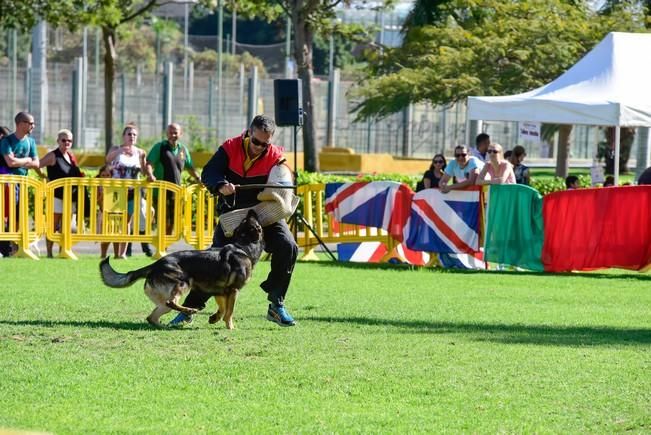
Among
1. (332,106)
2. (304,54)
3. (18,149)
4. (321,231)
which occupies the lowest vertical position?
(321,231)

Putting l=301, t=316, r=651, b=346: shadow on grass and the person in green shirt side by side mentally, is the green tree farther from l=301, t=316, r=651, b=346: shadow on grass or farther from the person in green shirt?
l=301, t=316, r=651, b=346: shadow on grass

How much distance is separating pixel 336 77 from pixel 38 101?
11.1m

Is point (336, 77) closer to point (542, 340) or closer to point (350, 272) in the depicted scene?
point (350, 272)

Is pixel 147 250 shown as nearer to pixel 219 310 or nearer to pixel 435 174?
pixel 435 174

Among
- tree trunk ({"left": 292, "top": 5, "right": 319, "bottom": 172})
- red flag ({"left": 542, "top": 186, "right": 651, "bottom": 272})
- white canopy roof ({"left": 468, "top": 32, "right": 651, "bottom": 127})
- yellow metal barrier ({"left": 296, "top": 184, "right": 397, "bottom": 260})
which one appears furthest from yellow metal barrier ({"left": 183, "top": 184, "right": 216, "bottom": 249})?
tree trunk ({"left": 292, "top": 5, "right": 319, "bottom": 172})

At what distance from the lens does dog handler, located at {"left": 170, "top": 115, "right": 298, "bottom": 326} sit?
1011 cm

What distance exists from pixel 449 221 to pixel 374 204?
1.23 meters

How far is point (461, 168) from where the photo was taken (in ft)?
57.9

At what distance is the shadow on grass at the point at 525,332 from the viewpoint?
32.9ft

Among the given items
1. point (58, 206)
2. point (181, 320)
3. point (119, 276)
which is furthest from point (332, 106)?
point (119, 276)

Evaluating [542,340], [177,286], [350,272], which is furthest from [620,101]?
[177,286]

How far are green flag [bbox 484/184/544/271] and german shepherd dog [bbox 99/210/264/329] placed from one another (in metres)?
7.15

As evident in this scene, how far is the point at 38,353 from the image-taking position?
8664 mm

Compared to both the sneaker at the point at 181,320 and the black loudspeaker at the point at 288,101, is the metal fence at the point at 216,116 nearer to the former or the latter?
the black loudspeaker at the point at 288,101
